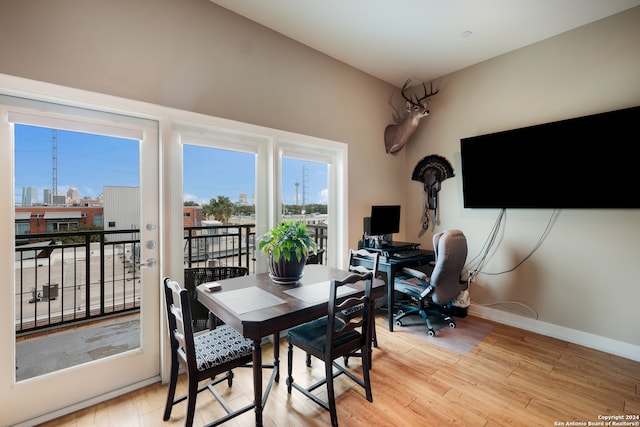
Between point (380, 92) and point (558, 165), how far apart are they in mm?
2239

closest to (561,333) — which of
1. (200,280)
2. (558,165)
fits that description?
(558,165)

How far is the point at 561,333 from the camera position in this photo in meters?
2.88

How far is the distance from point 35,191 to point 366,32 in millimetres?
3032

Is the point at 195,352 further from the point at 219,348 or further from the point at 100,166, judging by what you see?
the point at 100,166

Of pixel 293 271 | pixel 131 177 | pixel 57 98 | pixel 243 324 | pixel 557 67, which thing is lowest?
pixel 243 324

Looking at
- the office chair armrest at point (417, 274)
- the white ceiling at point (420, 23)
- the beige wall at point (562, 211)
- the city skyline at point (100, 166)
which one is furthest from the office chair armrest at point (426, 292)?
the white ceiling at point (420, 23)

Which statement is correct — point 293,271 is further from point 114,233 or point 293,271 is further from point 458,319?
point 458,319

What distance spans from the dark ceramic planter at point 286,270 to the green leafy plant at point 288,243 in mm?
39

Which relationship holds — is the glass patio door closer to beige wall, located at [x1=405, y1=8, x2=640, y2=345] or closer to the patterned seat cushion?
the patterned seat cushion

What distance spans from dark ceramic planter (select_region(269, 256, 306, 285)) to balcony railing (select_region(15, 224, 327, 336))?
0.81 metres

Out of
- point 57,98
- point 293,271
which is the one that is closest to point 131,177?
point 57,98

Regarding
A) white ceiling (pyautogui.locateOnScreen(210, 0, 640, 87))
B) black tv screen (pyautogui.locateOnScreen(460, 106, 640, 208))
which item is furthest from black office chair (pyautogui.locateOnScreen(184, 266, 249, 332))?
black tv screen (pyautogui.locateOnScreen(460, 106, 640, 208))

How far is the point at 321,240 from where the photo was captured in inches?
140

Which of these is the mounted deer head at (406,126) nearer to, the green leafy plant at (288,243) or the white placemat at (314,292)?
the green leafy plant at (288,243)
